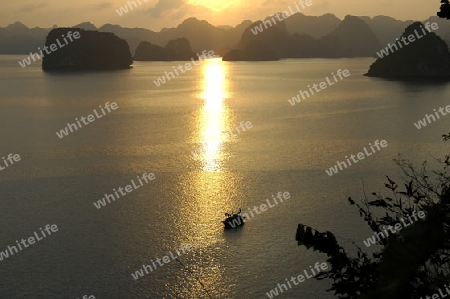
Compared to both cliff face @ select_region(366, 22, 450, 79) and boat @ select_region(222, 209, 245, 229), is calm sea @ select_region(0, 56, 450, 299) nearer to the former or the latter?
boat @ select_region(222, 209, 245, 229)

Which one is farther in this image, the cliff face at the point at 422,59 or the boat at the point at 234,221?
the cliff face at the point at 422,59

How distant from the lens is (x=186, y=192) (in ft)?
111

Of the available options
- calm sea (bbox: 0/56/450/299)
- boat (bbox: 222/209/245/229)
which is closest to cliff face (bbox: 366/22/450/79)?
calm sea (bbox: 0/56/450/299)

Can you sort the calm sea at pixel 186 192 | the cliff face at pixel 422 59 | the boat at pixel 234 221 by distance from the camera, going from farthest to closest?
the cliff face at pixel 422 59
the boat at pixel 234 221
the calm sea at pixel 186 192

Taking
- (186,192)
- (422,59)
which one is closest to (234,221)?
(186,192)

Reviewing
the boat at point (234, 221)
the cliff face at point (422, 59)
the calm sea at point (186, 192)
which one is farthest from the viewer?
the cliff face at point (422, 59)

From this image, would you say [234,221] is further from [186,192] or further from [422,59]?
[422,59]

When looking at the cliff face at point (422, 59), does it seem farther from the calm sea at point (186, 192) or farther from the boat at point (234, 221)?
the boat at point (234, 221)

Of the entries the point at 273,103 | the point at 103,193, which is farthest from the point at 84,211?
the point at 273,103

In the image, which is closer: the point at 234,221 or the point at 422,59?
the point at 234,221

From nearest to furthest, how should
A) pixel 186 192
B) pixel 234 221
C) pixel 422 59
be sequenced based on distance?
pixel 234 221, pixel 186 192, pixel 422 59

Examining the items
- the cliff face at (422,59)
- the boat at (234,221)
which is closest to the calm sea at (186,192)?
the boat at (234,221)

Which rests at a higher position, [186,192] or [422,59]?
[422,59]

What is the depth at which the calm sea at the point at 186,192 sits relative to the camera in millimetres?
20906
